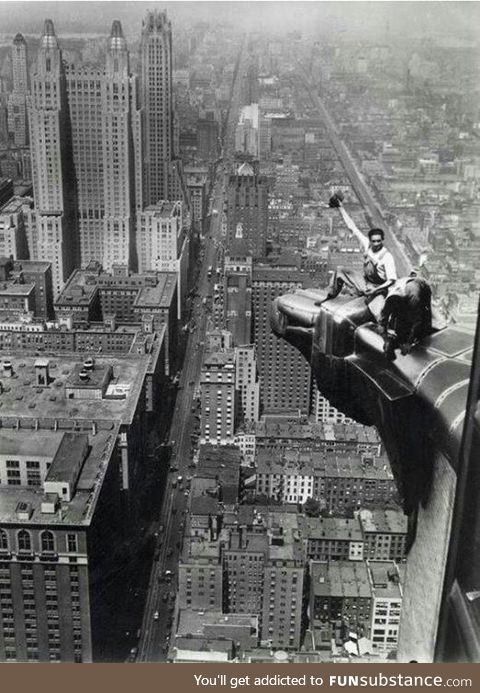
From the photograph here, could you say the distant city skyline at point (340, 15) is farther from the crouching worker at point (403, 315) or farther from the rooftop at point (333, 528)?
the rooftop at point (333, 528)

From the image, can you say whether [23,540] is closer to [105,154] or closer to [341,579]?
[341,579]

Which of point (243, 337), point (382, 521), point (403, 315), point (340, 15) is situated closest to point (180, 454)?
point (243, 337)

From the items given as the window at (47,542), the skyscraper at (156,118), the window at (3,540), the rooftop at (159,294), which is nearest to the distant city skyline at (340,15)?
the window at (47,542)

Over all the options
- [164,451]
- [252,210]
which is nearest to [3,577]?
[164,451]

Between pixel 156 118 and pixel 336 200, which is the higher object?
pixel 336 200

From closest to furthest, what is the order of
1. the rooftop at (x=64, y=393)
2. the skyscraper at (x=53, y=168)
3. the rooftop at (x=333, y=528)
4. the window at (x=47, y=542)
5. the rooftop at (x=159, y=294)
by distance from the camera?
the window at (x=47, y=542), the rooftop at (x=333, y=528), the rooftop at (x=64, y=393), the rooftop at (x=159, y=294), the skyscraper at (x=53, y=168)

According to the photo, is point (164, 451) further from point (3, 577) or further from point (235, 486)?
point (3, 577)

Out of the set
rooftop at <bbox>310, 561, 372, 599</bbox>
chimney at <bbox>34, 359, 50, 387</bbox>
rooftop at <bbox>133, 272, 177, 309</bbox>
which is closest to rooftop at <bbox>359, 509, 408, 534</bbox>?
rooftop at <bbox>310, 561, 372, 599</bbox>
